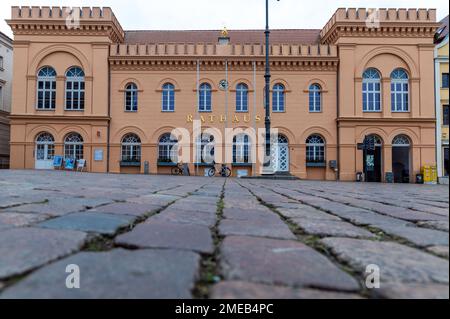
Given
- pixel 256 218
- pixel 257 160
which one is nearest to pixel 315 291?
pixel 256 218

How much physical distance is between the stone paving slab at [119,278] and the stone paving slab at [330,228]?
95cm

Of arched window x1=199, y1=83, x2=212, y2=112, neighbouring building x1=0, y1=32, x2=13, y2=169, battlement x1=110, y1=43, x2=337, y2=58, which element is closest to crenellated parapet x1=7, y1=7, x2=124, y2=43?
battlement x1=110, y1=43, x2=337, y2=58

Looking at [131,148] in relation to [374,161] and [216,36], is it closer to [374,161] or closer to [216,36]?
[216,36]

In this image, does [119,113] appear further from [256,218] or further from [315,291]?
[315,291]

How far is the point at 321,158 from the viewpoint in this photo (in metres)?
23.7

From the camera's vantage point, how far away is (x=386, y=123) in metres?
23.4

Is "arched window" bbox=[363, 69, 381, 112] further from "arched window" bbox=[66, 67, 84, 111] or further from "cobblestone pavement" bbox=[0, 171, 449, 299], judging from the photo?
"cobblestone pavement" bbox=[0, 171, 449, 299]

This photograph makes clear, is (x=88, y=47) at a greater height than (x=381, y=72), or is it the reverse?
(x=88, y=47)

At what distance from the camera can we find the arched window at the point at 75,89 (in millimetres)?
23672

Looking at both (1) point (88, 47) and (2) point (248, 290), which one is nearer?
(2) point (248, 290)
